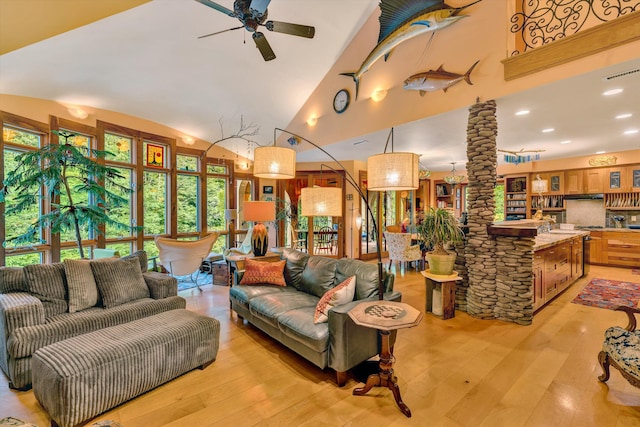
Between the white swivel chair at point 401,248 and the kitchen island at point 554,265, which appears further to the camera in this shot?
the white swivel chair at point 401,248

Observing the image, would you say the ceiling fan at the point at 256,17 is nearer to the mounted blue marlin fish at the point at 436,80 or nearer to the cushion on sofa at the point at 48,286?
the mounted blue marlin fish at the point at 436,80

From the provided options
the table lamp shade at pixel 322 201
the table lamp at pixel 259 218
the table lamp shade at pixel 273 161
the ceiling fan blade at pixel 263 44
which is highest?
the ceiling fan blade at pixel 263 44

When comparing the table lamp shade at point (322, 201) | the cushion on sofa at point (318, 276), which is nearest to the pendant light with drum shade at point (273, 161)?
the table lamp shade at point (322, 201)

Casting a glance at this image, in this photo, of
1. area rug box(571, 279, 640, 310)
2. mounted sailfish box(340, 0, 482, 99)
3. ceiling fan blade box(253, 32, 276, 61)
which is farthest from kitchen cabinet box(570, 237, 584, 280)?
ceiling fan blade box(253, 32, 276, 61)

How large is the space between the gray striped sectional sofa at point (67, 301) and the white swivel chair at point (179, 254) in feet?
3.56

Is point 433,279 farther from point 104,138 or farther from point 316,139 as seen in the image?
point 104,138

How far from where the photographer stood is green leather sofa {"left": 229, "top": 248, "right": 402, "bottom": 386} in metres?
2.17

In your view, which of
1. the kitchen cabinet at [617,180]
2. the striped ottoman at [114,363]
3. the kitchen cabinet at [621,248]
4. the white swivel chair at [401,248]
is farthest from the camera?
the kitchen cabinet at [617,180]

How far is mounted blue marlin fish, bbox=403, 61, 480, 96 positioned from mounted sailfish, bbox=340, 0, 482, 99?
57 cm

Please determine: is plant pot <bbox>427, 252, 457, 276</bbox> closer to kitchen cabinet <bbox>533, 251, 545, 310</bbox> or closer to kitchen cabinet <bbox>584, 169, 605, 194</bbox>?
kitchen cabinet <bbox>533, 251, 545, 310</bbox>

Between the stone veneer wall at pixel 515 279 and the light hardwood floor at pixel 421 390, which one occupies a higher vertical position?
the stone veneer wall at pixel 515 279

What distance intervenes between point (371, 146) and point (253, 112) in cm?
251

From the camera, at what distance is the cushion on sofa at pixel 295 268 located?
3.45 meters

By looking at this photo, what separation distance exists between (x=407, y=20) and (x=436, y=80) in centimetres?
98
